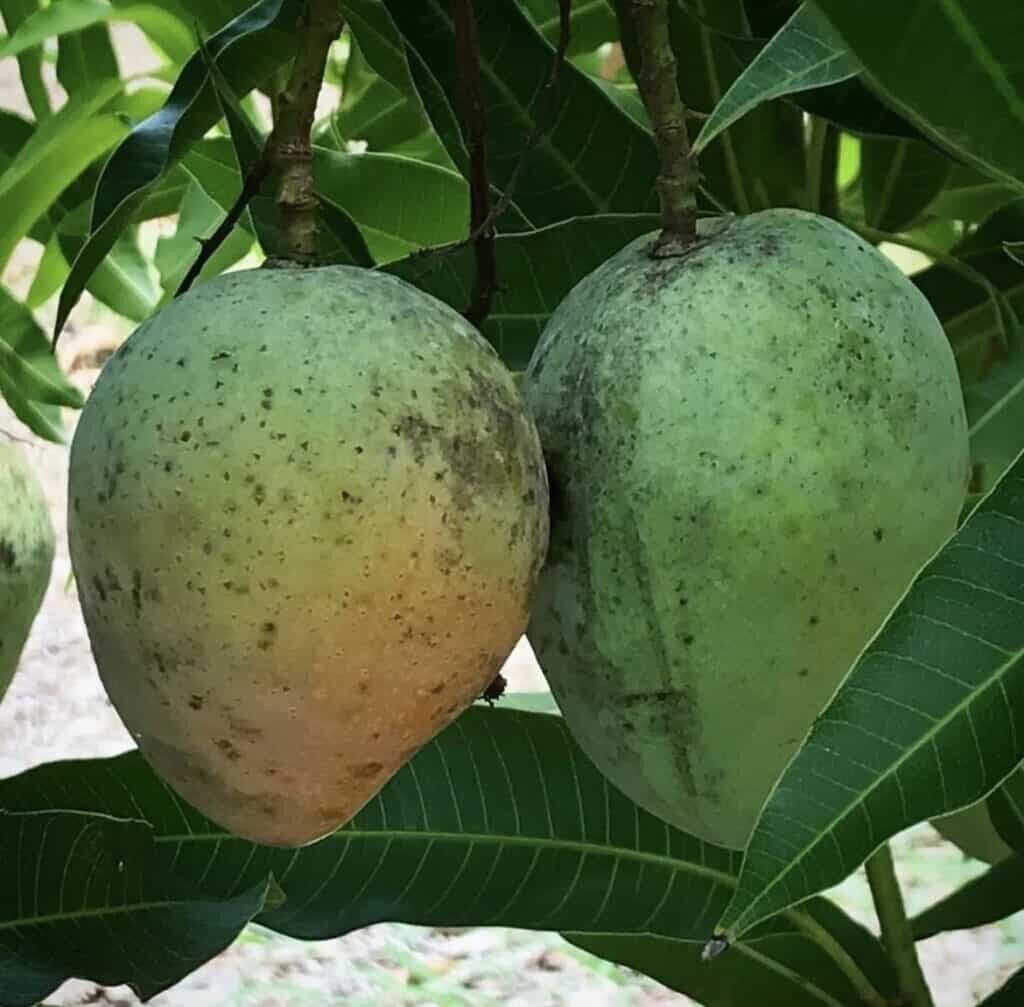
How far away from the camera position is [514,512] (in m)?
0.40

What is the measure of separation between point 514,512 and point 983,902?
23.2 inches

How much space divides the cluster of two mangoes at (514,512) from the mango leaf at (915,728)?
0.07ft

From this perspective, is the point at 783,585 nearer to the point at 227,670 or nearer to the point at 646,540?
the point at 646,540

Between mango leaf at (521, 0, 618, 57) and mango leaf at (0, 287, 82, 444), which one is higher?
mango leaf at (521, 0, 618, 57)

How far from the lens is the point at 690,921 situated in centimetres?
74

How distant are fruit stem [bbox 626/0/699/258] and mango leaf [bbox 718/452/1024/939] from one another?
123 millimetres

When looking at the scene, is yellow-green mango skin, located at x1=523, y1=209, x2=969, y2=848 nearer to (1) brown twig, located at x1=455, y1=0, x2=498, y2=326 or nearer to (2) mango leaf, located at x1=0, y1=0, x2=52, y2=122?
(1) brown twig, located at x1=455, y1=0, x2=498, y2=326

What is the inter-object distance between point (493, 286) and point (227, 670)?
0.19m

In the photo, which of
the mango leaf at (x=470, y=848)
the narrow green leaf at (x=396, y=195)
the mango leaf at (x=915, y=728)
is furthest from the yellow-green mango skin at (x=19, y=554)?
the mango leaf at (x=915, y=728)

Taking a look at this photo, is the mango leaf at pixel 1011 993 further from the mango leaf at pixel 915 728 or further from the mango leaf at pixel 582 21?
the mango leaf at pixel 582 21

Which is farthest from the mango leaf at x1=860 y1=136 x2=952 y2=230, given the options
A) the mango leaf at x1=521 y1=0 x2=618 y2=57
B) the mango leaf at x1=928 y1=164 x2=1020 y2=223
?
the mango leaf at x1=521 y1=0 x2=618 y2=57

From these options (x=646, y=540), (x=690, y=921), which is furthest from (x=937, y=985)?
(x=646, y=540)

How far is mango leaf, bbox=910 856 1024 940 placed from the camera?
0.86m

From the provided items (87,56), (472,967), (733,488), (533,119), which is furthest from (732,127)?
(472,967)
